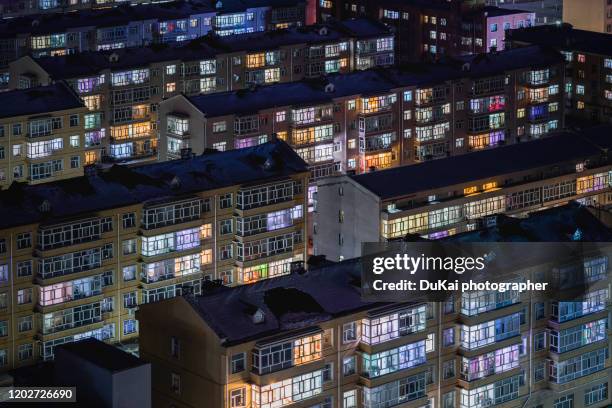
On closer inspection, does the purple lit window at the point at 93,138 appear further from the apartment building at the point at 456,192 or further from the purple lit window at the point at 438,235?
the purple lit window at the point at 438,235

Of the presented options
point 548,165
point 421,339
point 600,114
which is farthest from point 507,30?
point 421,339

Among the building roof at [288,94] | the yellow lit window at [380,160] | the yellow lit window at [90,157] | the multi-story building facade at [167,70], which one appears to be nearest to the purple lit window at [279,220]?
the building roof at [288,94]

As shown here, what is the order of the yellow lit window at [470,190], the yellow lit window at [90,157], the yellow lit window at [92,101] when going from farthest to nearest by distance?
the yellow lit window at [92,101]
the yellow lit window at [90,157]
the yellow lit window at [470,190]

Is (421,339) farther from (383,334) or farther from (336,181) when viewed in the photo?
(336,181)

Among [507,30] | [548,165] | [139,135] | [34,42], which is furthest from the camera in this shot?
[507,30]

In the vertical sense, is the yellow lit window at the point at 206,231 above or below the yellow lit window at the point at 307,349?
below
